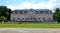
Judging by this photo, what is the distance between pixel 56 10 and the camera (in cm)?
12575

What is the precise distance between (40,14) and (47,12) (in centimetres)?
377

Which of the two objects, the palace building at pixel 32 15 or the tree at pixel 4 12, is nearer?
the palace building at pixel 32 15

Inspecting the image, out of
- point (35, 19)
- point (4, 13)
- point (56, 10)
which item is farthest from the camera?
point (56, 10)

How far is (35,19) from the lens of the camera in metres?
105

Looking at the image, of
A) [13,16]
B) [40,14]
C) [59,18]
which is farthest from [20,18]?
[59,18]

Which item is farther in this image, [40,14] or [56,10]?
[56,10]

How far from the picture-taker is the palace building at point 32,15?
106 meters

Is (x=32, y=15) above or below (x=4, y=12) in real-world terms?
below

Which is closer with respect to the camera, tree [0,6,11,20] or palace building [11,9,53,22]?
palace building [11,9,53,22]

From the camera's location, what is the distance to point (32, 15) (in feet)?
A: 352

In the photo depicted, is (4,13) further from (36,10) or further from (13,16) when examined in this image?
(36,10)

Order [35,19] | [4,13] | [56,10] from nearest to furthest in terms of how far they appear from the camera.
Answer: [35,19]
[4,13]
[56,10]

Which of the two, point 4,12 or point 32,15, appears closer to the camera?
point 32,15

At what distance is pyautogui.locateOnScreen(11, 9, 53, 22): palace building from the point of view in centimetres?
10581
